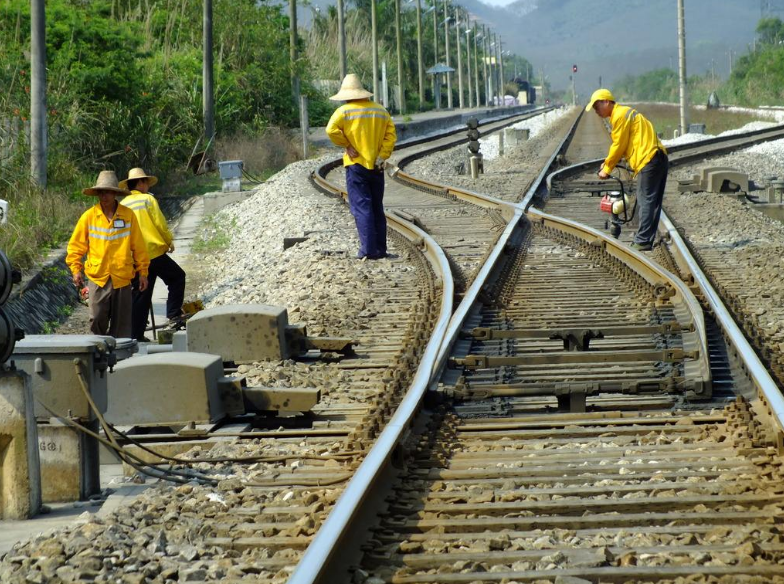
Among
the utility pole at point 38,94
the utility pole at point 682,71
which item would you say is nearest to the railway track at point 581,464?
the utility pole at point 38,94

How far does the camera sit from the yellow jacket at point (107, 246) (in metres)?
9.41

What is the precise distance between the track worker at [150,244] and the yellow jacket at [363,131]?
6.00 ft

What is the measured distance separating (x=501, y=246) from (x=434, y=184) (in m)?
8.60

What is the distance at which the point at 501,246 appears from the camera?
11648 millimetres

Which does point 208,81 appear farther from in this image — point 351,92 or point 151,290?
point 151,290

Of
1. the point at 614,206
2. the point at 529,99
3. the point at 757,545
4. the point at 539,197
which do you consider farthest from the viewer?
the point at 529,99

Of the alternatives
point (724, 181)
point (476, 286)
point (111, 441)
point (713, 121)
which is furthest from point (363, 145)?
point (713, 121)

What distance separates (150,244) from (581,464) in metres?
6.92

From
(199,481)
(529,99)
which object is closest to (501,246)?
(199,481)

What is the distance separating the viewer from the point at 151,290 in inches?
447

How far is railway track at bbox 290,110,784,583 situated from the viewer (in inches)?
158

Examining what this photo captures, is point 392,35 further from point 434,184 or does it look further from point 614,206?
point 614,206

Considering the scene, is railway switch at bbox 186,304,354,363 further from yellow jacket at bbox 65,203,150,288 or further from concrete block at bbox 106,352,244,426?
yellow jacket at bbox 65,203,150,288

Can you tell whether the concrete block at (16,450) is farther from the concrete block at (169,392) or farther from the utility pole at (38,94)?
the utility pole at (38,94)
